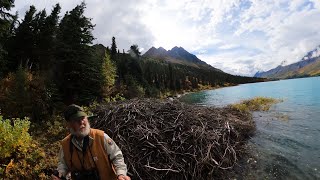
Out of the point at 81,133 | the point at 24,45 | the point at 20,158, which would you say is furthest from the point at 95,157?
the point at 24,45

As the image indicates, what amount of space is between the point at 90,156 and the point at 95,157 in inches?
3.7

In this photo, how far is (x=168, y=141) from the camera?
10.9m

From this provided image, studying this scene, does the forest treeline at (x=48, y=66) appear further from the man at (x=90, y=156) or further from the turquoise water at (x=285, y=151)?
the man at (x=90, y=156)

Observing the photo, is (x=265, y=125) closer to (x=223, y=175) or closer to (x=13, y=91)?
A: (x=223, y=175)

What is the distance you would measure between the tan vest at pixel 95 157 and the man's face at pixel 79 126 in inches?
9.5

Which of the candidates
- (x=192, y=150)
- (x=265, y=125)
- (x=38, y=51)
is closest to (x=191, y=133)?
(x=192, y=150)

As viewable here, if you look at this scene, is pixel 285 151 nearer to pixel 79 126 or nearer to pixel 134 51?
pixel 79 126

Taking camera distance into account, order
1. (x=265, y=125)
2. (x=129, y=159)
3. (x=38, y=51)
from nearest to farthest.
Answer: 1. (x=129, y=159)
2. (x=265, y=125)
3. (x=38, y=51)

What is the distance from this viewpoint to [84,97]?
2728 cm

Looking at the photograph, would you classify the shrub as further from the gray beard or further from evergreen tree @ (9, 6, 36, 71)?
evergreen tree @ (9, 6, 36, 71)

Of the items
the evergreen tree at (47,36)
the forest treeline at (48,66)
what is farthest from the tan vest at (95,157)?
the evergreen tree at (47,36)

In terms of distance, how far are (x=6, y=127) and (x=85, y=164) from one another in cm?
683

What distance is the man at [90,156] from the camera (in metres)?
4.76

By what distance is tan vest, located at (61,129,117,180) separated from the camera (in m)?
4.84
